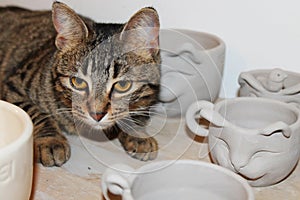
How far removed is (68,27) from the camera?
0.87 meters

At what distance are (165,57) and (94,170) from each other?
263 mm

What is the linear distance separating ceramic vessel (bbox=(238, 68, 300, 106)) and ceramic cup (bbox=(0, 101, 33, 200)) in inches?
19.1

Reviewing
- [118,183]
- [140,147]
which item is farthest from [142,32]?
[118,183]

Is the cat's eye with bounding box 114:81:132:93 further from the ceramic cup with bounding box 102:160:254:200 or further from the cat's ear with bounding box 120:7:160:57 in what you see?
the ceramic cup with bounding box 102:160:254:200

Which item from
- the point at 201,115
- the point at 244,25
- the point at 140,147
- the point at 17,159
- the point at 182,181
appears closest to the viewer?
the point at 17,159

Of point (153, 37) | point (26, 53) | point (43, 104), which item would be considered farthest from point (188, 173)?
point (26, 53)

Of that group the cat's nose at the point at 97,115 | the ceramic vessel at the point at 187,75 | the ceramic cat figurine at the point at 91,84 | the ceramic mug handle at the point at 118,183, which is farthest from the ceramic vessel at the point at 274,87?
the ceramic mug handle at the point at 118,183

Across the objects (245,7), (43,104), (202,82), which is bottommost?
(43,104)

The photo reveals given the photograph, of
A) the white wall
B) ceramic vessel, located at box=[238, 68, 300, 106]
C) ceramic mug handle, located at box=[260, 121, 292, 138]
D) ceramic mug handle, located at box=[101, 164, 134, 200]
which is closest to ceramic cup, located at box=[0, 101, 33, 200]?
ceramic mug handle, located at box=[101, 164, 134, 200]

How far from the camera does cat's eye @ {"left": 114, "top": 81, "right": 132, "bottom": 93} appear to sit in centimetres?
86

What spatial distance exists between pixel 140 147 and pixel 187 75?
6.5 inches

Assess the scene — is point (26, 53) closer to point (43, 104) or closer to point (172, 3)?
point (43, 104)

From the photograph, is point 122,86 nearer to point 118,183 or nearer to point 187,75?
point 187,75

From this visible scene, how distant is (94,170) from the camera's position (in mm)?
838
